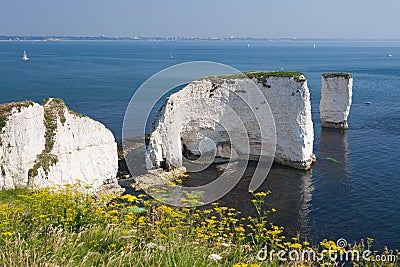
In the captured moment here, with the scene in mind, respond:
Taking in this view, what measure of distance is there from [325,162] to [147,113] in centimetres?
2775

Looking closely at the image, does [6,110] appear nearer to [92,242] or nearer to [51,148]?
[51,148]

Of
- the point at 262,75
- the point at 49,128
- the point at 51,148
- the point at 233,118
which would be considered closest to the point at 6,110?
the point at 49,128

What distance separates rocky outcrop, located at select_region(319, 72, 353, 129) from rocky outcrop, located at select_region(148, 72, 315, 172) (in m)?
14.4

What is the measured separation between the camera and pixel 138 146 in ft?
128

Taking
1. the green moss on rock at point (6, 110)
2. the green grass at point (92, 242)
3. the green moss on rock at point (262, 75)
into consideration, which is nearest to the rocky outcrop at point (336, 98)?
the green moss on rock at point (262, 75)

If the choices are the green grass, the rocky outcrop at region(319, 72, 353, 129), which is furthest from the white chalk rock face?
the rocky outcrop at region(319, 72, 353, 129)

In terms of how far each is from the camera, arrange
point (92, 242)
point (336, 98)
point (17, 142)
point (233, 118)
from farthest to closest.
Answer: point (336, 98), point (233, 118), point (17, 142), point (92, 242)

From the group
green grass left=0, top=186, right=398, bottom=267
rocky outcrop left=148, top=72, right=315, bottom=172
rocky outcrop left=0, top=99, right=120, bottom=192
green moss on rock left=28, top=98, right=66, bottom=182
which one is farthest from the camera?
rocky outcrop left=148, top=72, right=315, bottom=172

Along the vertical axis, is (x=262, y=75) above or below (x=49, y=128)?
above

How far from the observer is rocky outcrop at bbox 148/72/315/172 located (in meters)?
32.2

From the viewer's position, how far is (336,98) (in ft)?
151

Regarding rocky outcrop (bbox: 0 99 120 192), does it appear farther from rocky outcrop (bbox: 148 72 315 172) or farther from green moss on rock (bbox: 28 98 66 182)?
rocky outcrop (bbox: 148 72 315 172)

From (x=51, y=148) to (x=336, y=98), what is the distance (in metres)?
33.5

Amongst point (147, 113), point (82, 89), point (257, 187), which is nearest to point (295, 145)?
point (257, 187)
